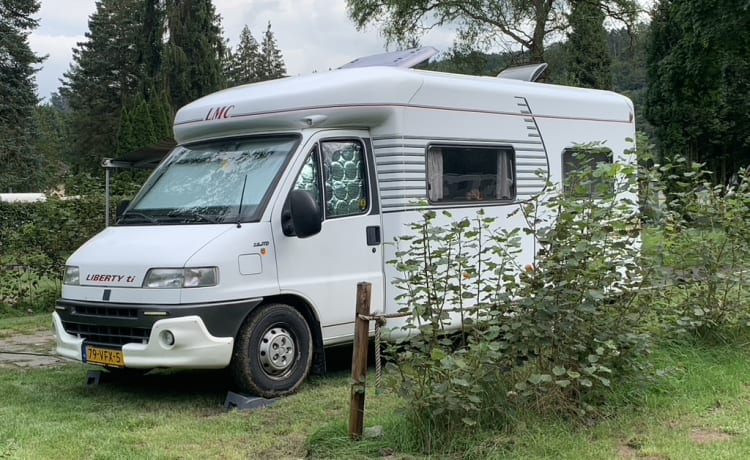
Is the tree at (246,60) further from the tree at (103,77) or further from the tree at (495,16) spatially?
the tree at (495,16)

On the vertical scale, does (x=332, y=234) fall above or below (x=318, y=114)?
below

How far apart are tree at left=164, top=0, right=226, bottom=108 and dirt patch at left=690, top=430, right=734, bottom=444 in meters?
39.0

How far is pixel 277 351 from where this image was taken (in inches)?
243

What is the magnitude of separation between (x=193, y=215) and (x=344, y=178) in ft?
4.35

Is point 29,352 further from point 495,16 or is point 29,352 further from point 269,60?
point 269,60

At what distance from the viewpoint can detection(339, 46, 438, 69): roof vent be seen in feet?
26.0

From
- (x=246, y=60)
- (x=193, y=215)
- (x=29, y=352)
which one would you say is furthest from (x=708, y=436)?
(x=246, y=60)

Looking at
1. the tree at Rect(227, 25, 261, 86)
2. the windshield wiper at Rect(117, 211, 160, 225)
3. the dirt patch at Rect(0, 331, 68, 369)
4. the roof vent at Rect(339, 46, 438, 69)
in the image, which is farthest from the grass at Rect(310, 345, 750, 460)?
the tree at Rect(227, 25, 261, 86)

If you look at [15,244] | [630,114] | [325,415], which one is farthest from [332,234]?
[15,244]

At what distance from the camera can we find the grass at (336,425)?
4.41 metres

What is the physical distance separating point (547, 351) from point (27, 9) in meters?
40.0

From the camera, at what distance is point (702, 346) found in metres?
6.43

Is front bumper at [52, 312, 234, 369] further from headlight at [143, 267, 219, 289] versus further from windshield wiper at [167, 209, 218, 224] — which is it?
windshield wiper at [167, 209, 218, 224]

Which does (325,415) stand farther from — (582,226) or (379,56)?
(379,56)
